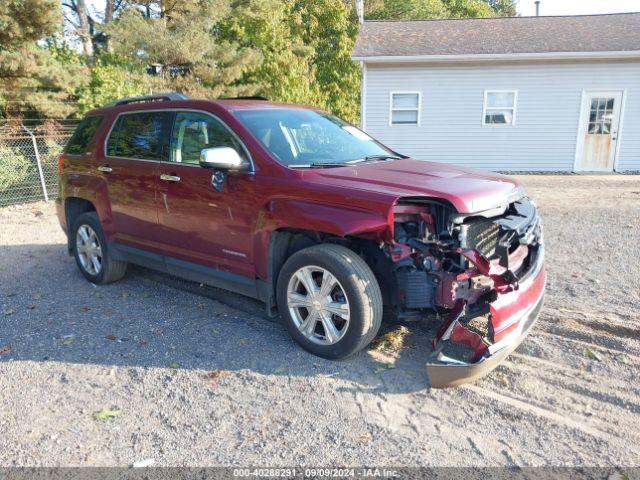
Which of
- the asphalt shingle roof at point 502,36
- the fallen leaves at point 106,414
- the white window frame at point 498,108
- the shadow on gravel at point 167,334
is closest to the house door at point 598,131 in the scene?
the asphalt shingle roof at point 502,36

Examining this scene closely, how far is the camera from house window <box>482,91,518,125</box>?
1502 cm

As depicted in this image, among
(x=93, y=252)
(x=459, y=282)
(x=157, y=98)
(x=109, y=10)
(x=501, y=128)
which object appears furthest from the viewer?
(x=109, y=10)

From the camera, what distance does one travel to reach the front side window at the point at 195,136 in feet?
14.1

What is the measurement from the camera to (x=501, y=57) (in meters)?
14.4

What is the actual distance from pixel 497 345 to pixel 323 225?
4.58 ft

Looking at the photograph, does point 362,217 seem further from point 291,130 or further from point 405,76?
point 405,76

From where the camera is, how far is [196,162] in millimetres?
4434

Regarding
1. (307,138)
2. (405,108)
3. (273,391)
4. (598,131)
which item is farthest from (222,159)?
(598,131)

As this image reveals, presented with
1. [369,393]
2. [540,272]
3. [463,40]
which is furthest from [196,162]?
[463,40]

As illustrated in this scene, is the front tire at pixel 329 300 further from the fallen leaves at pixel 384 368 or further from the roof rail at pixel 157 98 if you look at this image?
the roof rail at pixel 157 98

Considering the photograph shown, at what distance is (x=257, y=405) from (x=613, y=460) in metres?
2.05

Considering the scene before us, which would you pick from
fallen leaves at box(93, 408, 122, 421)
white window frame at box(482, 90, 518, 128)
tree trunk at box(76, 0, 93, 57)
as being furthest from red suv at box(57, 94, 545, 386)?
tree trunk at box(76, 0, 93, 57)

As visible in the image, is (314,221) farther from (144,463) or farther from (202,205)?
(144,463)

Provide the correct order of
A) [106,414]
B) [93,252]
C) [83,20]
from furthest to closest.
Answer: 1. [83,20]
2. [93,252]
3. [106,414]
